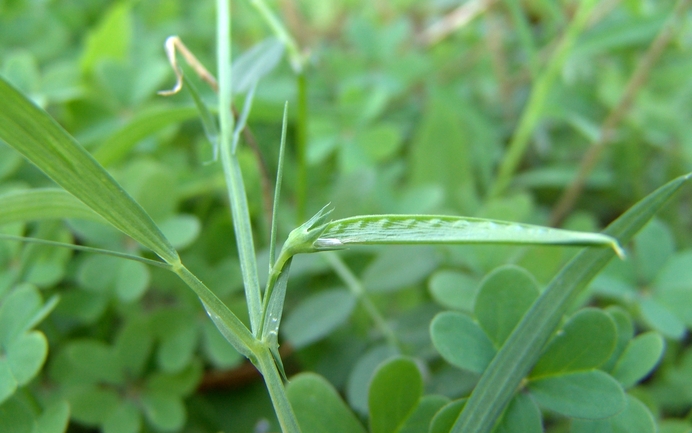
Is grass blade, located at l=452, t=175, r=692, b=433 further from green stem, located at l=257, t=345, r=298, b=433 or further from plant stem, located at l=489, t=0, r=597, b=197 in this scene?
plant stem, located at l=489, t=0, r=597, b=197

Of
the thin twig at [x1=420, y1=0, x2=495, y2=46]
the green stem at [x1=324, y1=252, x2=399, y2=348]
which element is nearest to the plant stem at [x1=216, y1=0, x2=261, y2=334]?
the green stem at [x1=324, y1=252, x2=399, y2=348]

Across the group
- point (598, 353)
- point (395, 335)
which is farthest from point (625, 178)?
point (598, 353)

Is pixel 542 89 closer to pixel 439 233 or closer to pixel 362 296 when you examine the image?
pixel 362 296

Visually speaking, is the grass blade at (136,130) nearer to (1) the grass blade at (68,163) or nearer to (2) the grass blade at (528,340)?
(1) the grass blade at (68,163)

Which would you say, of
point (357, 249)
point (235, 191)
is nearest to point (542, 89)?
point (357, 249)

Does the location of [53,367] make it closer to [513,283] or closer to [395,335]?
[395,335]

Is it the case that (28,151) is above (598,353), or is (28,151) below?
above

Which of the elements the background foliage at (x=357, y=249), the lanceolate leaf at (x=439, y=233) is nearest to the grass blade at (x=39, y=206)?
the background foliage at (x=357, y=249)
